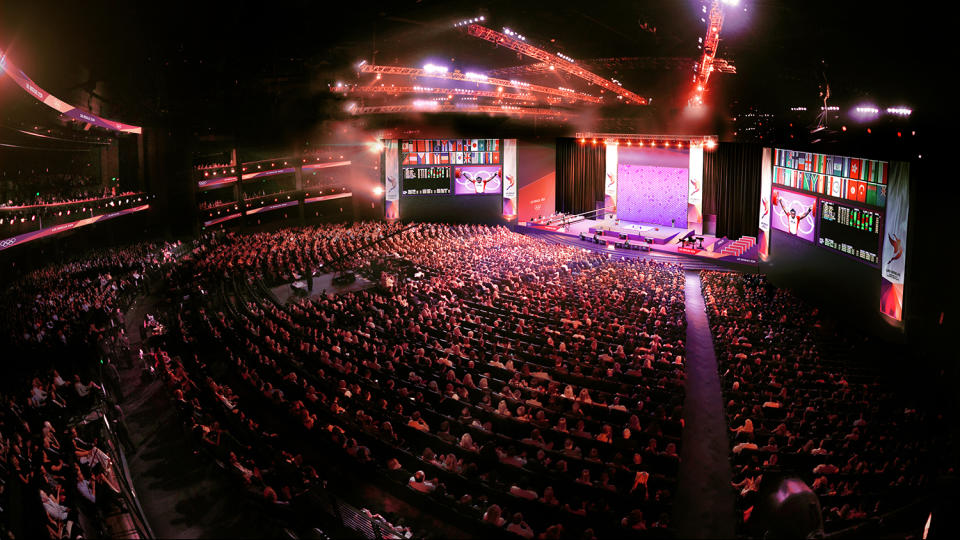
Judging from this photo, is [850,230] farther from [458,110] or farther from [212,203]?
[212,203]

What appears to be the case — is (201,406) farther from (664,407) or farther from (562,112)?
(562,112)

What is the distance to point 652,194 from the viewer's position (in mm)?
42094

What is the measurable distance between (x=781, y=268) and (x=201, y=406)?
2256 cm

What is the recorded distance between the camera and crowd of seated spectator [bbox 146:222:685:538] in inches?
439

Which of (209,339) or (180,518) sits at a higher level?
(209,339)

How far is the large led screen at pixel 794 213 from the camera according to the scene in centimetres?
2384

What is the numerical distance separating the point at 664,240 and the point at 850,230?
14.8m

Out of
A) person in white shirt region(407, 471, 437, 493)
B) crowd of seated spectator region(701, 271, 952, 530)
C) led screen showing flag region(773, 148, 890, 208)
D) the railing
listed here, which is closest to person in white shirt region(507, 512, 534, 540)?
person in white shirt region(407, 471, 437, 493)

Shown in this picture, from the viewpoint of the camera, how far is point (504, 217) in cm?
4416

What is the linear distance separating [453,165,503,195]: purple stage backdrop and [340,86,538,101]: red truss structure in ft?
18.6

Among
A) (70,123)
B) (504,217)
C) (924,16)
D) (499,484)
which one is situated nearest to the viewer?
(499,484)

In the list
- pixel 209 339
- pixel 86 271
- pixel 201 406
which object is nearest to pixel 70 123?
pixel 86 271

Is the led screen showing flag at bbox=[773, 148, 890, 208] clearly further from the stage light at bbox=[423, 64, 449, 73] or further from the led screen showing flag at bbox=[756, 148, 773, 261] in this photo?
the stage light at bbox=[423, 64, 449, 73]

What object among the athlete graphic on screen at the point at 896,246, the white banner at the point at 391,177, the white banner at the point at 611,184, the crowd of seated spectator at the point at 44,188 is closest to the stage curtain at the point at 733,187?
the white banner at the point at 611,184
